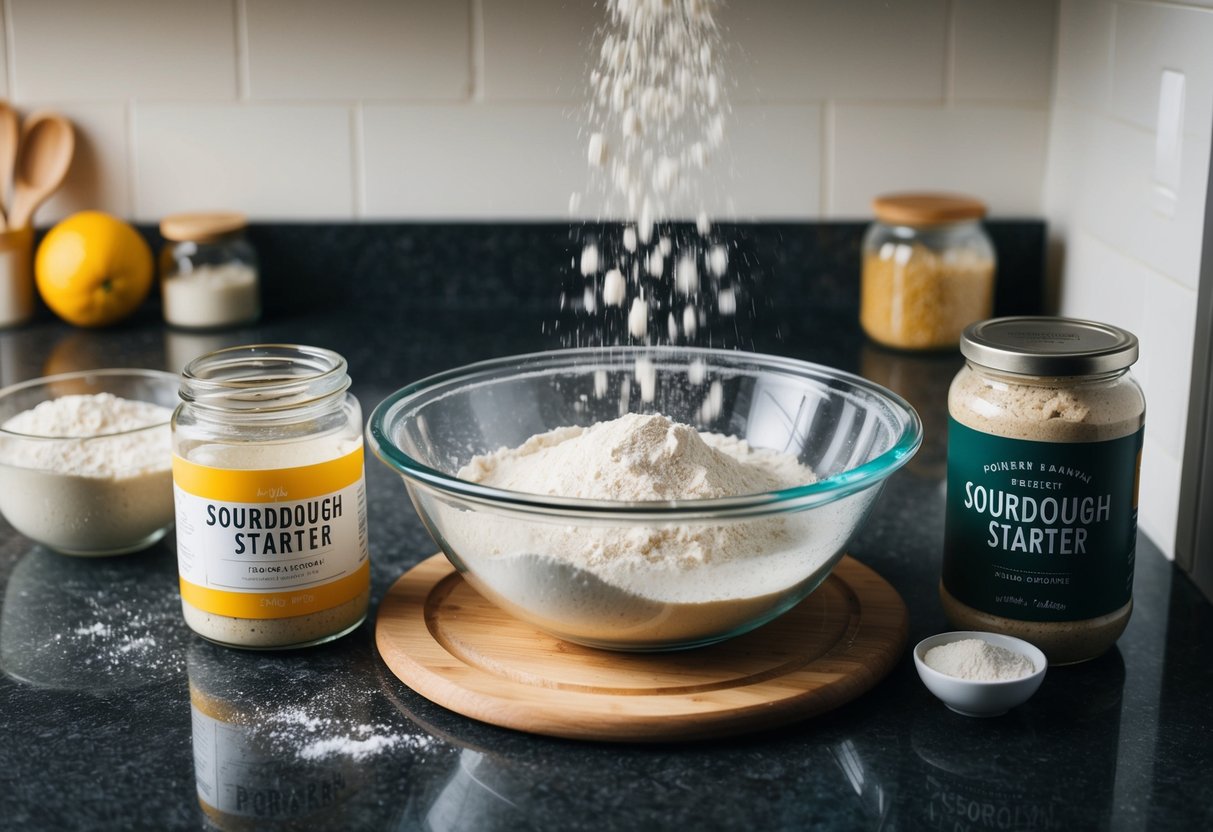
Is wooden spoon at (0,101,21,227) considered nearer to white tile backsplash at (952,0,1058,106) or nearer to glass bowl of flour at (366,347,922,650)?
glass bowl of flour at (366,347,922,650)

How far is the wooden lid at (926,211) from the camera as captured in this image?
1.64 metres

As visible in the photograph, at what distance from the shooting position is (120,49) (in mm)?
1815

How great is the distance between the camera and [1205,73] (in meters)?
1.10

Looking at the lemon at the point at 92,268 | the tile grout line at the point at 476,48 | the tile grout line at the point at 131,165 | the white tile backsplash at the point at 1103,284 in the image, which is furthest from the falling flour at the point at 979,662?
the tile grout line at the point at 131,165

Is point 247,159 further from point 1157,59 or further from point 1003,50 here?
point 1157,59

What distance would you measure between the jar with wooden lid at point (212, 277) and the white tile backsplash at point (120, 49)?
0.19 m

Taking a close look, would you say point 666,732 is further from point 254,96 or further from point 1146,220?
point 254,96

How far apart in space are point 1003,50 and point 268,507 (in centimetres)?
128

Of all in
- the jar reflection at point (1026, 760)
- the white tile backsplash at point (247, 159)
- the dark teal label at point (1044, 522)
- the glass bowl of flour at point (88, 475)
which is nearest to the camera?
the jar reflection at point (1026, 760)

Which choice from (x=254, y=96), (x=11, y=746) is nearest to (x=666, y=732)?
(x=11, y=746)

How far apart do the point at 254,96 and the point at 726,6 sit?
661 millimetres

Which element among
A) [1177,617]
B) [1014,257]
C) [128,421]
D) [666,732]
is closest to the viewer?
[666,732]

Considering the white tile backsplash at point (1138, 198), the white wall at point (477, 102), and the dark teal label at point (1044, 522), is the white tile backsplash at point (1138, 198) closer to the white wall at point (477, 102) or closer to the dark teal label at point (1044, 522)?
the white wall at point (477, 102)

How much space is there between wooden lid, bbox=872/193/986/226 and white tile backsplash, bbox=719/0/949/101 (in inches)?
7.4
